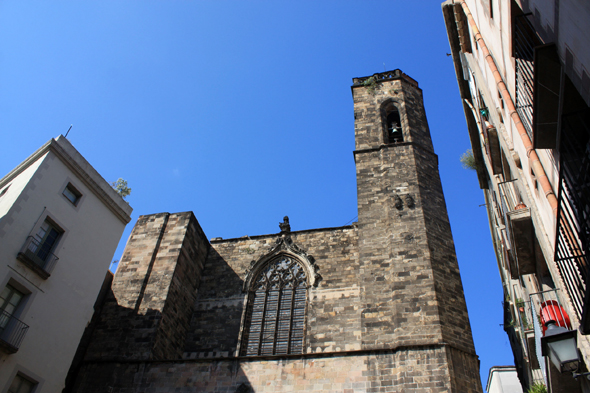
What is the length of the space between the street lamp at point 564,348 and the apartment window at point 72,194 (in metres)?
9.64

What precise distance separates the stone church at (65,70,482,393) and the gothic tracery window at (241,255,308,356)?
30 millimetres

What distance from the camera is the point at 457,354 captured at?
9.13 m

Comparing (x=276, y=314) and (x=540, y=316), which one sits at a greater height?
(x=276, y=314)

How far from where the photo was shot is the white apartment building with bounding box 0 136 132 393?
846 cm

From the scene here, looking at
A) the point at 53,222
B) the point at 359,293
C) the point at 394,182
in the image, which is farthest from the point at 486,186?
the point at 53,222

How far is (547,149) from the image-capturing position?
189 inches

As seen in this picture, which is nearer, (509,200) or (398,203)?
(509,200)

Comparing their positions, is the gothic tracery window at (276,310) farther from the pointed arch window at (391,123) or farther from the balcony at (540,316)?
the pointed arch window at (391,123)

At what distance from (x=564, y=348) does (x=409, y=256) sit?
6.94 metres

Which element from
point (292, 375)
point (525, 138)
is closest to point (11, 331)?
point (292, 375)

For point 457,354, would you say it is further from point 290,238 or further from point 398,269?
point 290,238

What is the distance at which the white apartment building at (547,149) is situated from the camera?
360 centimetres

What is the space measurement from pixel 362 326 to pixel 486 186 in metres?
5.61

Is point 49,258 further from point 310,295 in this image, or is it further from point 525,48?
point 525,48
